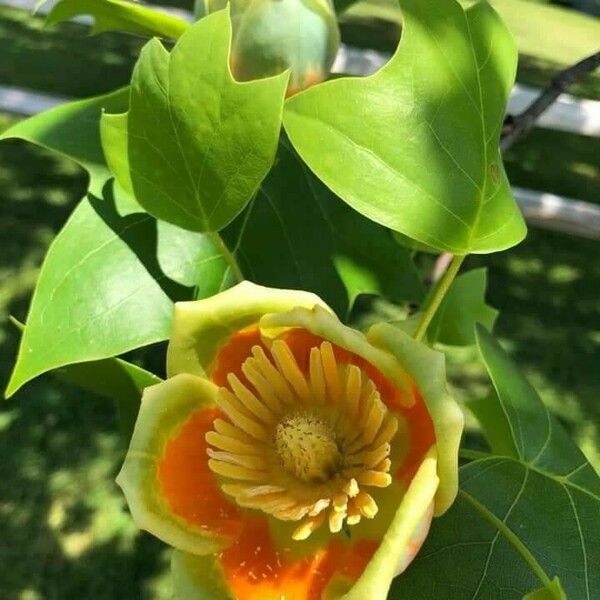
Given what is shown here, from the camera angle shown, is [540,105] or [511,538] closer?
[511,538]

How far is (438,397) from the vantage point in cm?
46

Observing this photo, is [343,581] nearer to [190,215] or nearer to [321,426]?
[321,426]

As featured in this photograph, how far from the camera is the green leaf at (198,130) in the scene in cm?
54

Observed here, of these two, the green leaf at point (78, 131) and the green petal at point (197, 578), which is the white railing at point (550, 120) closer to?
the green leaf at point (78, 131)

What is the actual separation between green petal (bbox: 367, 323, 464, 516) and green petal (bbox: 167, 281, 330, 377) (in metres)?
0.05

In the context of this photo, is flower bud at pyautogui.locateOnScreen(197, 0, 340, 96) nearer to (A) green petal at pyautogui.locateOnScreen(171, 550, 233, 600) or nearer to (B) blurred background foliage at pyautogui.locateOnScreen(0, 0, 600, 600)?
(A) green petal at pyautogui.locateOnScreen(171, 550, 233, 600)

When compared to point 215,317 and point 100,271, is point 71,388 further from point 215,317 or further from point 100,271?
point 215,317

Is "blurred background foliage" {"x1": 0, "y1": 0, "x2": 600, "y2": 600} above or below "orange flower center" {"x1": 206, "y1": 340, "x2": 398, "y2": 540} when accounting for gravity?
below

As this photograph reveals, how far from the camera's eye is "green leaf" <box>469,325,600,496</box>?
0.62m

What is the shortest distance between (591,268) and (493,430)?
235 cm

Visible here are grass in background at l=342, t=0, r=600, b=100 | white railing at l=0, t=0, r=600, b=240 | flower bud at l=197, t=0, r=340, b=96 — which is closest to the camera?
flower bud at l=197, t=0, r=340, b=96

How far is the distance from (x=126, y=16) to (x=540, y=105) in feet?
1.60

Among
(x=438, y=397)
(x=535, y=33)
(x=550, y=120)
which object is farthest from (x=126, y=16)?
(x=535, y=33)

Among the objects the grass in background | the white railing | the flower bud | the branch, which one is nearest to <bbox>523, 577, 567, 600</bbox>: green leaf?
the flower bud
